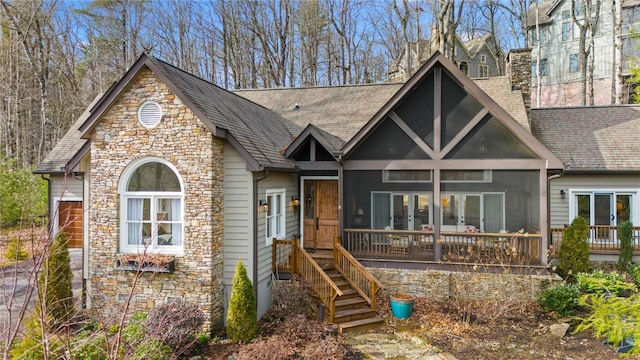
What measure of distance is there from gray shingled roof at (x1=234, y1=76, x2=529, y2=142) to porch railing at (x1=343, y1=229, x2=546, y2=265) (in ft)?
12.6

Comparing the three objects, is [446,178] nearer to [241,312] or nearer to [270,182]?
[270,182]

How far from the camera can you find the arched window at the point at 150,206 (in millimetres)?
8891

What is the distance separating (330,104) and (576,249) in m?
9.70

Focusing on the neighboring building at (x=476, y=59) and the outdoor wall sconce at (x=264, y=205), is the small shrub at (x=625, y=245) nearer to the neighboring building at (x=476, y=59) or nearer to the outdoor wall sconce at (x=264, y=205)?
the outdoor wall sconce at (x=264, y=205)

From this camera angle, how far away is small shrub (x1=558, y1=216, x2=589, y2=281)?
10.6m

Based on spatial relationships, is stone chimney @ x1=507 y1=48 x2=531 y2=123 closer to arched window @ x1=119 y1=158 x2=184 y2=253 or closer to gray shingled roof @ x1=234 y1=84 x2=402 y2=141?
gray shingled roof @ x1=234 y1=84 x2=402 y2=141

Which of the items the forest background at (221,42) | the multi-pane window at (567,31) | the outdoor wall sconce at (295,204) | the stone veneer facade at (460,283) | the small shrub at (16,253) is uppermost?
the multi-pane window at (567,31)

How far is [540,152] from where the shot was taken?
31.2 feet

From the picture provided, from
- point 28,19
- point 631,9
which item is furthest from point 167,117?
point 631,9

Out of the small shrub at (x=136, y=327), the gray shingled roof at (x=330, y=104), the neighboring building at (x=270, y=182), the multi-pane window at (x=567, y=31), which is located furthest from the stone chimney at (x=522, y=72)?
the multi-pane window at (x=567, y=31)

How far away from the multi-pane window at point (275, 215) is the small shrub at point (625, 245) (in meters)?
10.0

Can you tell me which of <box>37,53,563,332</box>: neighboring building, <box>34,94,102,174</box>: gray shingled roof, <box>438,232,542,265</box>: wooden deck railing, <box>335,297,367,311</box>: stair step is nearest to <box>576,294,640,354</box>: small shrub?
<box>438,232,542,265</box>: wooden deck railing

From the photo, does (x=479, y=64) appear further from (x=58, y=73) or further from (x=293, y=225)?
(x=58, y=73)

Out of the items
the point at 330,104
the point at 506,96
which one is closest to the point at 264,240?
the point at 330,104
